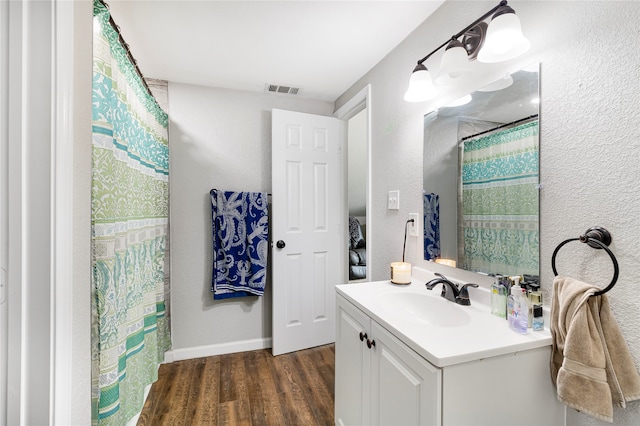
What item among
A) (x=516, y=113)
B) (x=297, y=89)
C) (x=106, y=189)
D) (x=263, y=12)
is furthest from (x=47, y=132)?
(x=297, y=89)

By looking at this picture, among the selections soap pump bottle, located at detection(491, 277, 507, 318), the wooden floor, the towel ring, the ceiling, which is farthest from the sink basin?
the ceiling

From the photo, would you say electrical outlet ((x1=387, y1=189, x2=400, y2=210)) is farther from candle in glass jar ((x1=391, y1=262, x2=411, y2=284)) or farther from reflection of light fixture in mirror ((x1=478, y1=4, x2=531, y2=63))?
reflection of light fixture in mirror ((x1=478, y1=4, x2=531, y2=63))

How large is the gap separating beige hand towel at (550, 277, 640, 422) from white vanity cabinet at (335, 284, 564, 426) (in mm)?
96

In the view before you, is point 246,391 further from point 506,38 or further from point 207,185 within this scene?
point 506,38

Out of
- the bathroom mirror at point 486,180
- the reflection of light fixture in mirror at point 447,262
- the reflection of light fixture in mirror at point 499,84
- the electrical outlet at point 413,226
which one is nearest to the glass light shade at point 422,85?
the bathroom mirror at point 486,180

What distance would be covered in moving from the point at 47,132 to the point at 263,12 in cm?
124

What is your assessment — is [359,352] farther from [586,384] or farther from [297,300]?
[297,300]

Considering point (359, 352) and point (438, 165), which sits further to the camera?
point (438, 165)

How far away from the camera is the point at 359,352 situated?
129cm

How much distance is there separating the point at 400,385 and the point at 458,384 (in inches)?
8.7

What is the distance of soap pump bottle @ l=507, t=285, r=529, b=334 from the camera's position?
0.98m

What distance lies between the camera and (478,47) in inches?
A: 48.8

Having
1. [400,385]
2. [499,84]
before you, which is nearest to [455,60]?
[499,84]

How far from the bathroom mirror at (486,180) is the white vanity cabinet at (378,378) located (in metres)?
0.55
